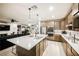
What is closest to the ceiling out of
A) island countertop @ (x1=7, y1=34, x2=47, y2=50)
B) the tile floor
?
island countertop @ (x1=7, y1=34, x2=47, y2=50)

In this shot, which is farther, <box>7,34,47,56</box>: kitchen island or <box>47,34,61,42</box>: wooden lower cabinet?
<box>47,34,61,42</box>: wooden lower cabinet

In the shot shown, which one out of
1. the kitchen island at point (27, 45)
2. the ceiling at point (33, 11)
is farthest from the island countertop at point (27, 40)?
the ceiling at point (33, 11)

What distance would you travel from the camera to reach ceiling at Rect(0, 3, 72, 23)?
65.2 inches

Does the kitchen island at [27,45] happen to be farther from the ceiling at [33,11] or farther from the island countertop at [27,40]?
the ceiling at [33,11]

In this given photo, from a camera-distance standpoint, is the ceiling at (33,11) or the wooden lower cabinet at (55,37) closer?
the ceiling at (33,11)

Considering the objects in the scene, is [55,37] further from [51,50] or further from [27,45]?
[27,45]

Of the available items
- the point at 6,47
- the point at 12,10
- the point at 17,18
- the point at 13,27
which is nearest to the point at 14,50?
the point at 6,47

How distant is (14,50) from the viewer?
1.62 metres

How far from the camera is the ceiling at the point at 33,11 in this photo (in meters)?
1.66

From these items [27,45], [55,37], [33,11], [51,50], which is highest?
[33,11]

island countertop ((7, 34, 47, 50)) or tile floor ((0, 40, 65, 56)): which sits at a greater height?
island countertop ((7, 34, 47, 50))

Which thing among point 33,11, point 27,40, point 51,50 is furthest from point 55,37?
point 33,11

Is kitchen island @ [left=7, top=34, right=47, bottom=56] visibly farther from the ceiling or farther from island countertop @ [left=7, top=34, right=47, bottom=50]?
the ceiling

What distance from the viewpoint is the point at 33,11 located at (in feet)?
5.54
